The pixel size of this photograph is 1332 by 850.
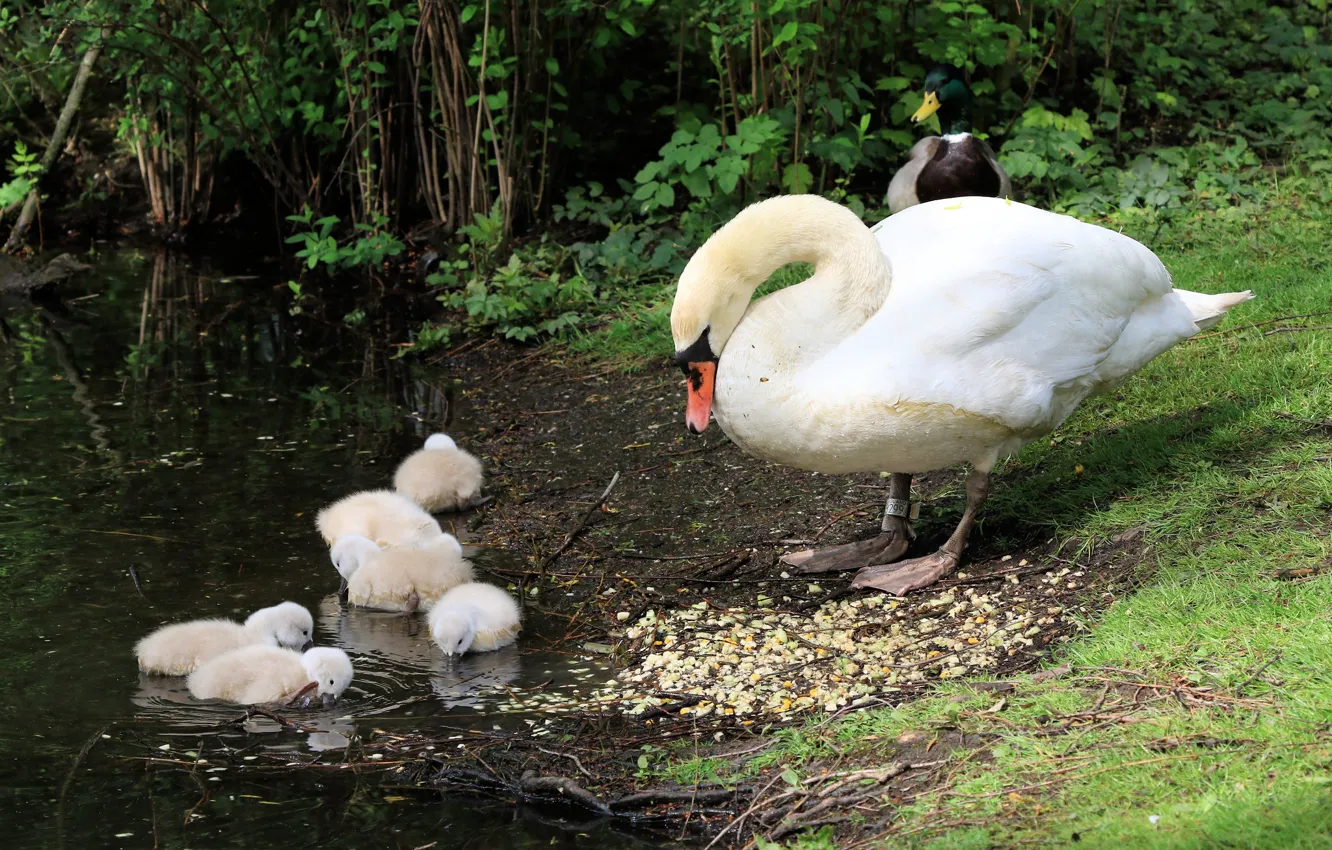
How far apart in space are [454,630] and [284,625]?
1.93ft

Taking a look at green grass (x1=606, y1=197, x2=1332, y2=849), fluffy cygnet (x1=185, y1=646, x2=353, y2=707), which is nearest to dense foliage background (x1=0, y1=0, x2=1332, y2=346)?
green grass (x1=606, y1=197, x2=1332, y2=849)

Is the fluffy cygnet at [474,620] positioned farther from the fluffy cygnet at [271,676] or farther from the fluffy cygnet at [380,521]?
the fluffy cygnet at [380,521]

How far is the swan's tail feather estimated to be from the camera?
4.99 metres

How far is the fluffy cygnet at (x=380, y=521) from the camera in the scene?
530cm

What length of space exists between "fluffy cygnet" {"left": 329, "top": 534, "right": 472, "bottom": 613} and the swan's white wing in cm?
156

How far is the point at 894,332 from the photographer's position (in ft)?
13.9

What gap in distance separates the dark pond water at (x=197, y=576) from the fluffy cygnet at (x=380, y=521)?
174mm

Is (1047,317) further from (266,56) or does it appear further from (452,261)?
(266,56)

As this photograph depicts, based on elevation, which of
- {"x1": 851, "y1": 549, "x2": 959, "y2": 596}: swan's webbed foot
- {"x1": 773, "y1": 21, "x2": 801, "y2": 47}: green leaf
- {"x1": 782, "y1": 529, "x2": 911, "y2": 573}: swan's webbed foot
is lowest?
{"x1": 782, "y1": 529, "x2": 911, "y2": 573}: swan's webbed foot

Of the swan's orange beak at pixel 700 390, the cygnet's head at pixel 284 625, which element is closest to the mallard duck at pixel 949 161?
the swan's orange beak at pixel 700 390

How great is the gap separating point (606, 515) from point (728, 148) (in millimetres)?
3877

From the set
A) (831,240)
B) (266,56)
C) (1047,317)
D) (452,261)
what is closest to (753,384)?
(831,240)

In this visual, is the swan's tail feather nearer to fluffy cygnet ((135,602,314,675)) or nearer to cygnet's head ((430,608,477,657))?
cygnet's head ((430,608,477,657))

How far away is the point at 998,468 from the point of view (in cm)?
552
